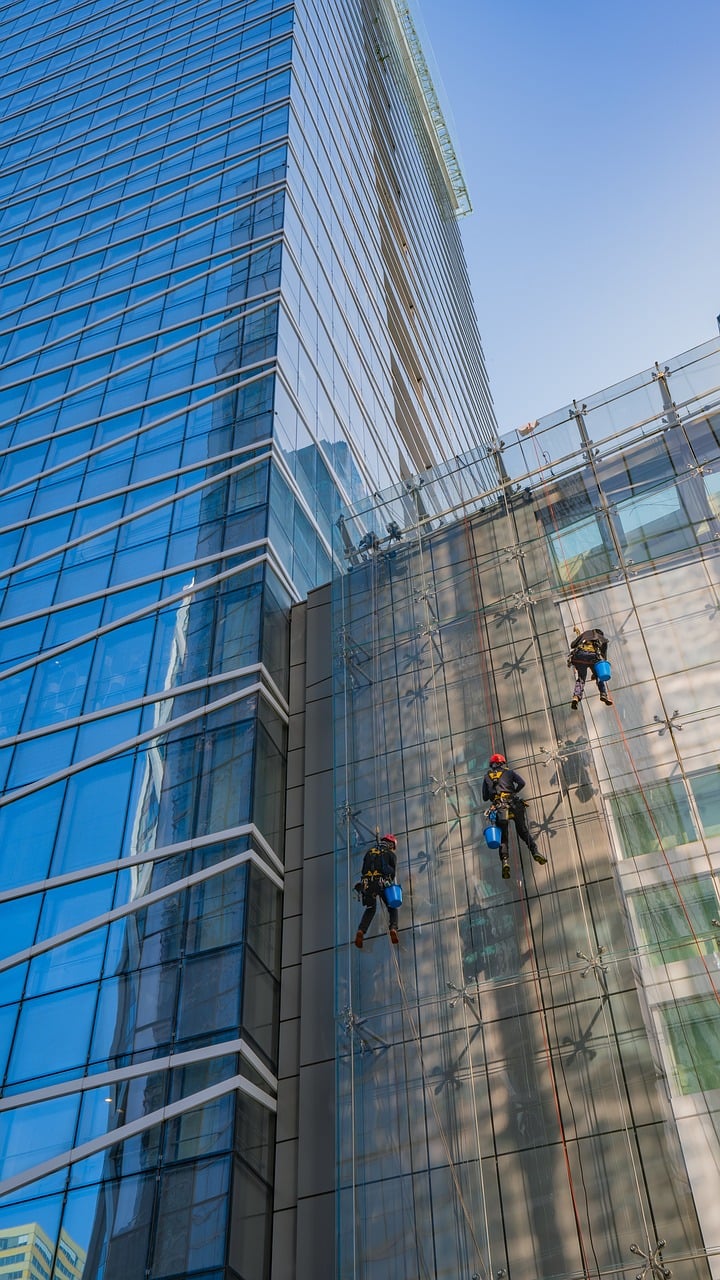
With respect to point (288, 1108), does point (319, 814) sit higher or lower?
higher

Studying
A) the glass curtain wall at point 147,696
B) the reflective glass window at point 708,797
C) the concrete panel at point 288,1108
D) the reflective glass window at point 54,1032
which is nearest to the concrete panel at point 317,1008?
the concrete panel at point 288,1108

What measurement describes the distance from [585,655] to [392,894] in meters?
4.84

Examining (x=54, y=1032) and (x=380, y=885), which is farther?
(x=54, y=1032)

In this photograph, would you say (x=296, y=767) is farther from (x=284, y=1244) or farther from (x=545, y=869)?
(x=284, y=1244)

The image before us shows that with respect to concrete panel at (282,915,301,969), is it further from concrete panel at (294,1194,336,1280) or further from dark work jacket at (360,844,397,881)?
concrete panel at (294,1194,336,1280)

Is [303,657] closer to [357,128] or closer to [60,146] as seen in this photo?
[60,146]

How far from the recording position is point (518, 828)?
1734cm

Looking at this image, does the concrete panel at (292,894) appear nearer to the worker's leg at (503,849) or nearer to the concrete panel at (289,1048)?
the concrete panel at (289,1048)

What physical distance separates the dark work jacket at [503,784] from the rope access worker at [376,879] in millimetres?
1886

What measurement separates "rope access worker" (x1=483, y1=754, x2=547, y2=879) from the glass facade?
0.65m

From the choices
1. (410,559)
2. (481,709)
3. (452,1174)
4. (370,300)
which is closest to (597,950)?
(452,1174)

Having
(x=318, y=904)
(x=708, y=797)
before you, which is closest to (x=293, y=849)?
(x=318, y=904)

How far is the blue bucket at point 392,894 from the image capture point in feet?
58.1

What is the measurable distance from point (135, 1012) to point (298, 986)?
2689mm
